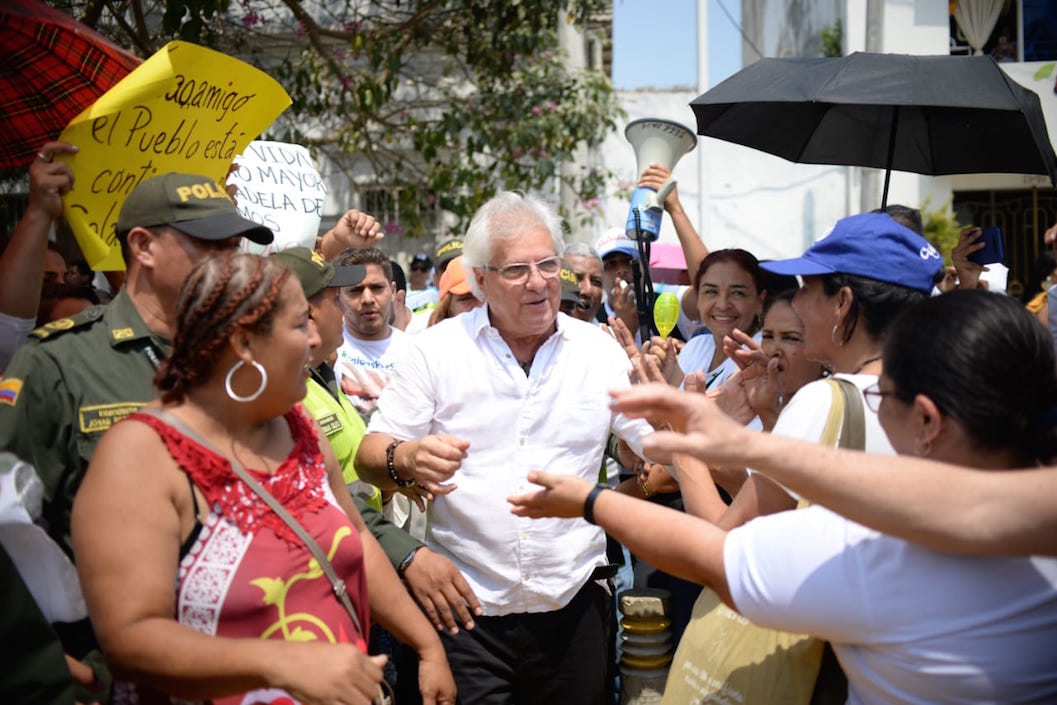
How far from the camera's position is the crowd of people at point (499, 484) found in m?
1.98

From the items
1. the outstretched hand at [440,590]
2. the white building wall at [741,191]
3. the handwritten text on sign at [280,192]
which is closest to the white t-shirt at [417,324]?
the handwritten text on sign at [280,192]

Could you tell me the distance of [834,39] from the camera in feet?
51.4

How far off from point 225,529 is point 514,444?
143 centimetres

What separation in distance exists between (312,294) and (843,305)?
187 centimetres

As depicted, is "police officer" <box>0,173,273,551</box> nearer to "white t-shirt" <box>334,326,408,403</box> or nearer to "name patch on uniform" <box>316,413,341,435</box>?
"name patch on uniform" <box>316,413,341,435</box>

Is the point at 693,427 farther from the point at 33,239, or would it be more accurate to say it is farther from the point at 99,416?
the point at 33,239

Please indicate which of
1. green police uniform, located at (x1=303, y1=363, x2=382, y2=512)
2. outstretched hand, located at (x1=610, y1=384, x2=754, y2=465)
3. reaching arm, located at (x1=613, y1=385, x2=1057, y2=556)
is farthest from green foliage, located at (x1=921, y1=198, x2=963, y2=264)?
outstretched hand, located at (x1=610, y1=384, x2=754, y2=465)

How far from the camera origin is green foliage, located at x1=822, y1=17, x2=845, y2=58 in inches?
609

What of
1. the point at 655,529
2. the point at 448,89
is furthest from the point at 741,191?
the point at 655,529

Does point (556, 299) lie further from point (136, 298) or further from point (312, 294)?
point (136, 298)

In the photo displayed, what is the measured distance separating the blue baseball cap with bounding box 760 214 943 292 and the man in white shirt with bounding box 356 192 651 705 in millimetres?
954

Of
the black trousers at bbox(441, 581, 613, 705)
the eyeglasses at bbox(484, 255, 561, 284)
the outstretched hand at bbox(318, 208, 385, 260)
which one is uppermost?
the outstretched hand at bbox(318, 208, 385, 260)

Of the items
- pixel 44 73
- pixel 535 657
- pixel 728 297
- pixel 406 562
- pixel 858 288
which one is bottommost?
pixel 535 657

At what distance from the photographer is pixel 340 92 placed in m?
9.66
